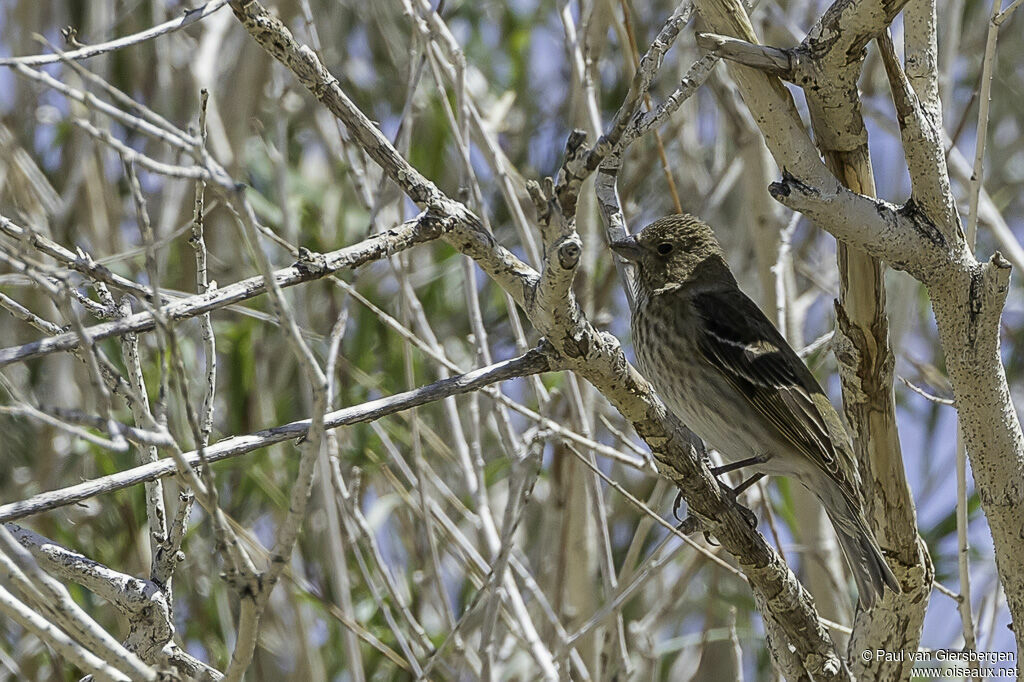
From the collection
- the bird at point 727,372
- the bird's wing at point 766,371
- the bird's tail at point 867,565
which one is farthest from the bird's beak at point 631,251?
the bird's tail at point 867,565

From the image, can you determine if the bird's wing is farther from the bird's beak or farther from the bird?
the bird's beak

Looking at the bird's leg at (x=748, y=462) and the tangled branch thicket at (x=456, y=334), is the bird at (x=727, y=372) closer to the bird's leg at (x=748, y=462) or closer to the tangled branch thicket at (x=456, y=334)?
the bird's leg at (x=748, y=462)

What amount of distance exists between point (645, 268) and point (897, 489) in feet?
4.80

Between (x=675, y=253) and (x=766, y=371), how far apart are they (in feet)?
2.00

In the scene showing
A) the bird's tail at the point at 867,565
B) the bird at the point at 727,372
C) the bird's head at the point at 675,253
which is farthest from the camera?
the bird's head at the point at 675,253

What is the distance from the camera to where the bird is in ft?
11.6

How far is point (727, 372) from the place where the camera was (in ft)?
12.5

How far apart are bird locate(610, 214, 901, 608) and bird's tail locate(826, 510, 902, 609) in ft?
0.23

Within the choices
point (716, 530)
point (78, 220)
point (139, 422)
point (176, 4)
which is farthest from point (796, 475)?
point (176, 4)

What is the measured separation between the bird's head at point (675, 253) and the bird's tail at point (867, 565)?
1190mm

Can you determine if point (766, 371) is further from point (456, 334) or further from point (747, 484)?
point (456, 334)

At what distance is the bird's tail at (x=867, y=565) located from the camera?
9.75 ft

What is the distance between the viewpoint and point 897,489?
2957 millimetres

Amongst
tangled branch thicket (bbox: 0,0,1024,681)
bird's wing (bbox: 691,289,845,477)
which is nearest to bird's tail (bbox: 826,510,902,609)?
tangled branch thicket (bbox: 0,0,1024,681)
